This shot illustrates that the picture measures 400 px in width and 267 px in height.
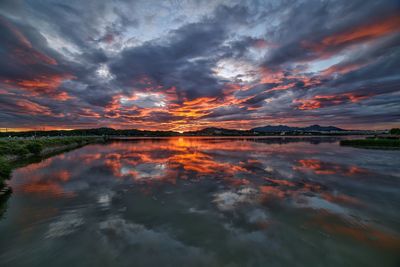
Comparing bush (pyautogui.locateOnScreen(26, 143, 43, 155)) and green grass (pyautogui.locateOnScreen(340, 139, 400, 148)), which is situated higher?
bush (pyautogui.locateOnScreen(26, 143, 43, 155))

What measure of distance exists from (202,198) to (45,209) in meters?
10.2

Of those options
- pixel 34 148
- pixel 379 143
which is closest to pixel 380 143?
pixel 379 143

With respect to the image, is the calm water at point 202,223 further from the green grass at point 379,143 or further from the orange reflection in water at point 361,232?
the green grass at point 379,143

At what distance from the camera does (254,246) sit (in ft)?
25.5

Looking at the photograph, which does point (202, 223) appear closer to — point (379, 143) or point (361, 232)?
point (361, 232)

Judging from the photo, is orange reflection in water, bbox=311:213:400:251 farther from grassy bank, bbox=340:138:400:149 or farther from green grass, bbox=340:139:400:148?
green grass, bbox=340:139:400:148

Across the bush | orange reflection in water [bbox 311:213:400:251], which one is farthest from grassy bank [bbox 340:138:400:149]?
the bush

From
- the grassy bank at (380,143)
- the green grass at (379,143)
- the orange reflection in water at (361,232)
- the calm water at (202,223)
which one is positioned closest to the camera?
the calm water at (202,223)

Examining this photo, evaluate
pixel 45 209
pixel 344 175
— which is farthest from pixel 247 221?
pixel 344 175

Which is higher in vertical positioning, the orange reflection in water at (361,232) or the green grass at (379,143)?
the green grass at (379,143)

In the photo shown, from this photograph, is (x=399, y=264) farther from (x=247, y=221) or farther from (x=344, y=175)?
(x=344, y=175)

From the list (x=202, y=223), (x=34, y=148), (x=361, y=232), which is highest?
Answer: (x=34, y=148)

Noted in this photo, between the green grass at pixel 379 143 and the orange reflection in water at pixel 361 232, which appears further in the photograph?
the green grass at pixel 379 143

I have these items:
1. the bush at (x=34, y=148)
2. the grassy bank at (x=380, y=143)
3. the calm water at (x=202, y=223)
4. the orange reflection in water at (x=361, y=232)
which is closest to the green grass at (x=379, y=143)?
the grassy bank at (x=380, y=143)
